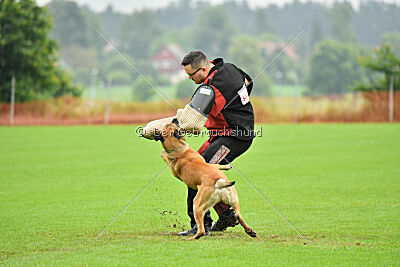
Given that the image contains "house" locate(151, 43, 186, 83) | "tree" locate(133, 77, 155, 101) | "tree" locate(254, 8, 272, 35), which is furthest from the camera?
"tree" locate(254, 8, 272, 35)

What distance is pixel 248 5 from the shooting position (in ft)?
536

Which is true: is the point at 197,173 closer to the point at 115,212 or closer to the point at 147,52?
the point at 115,212

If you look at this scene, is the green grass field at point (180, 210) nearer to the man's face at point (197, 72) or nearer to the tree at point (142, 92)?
the man's face at point (197, 72)

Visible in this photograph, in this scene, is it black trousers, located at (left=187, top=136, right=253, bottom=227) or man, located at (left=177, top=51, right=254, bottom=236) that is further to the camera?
black trousers, located at (left=187, top=136, right=253, bottom=227)

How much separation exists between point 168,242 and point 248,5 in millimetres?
161268

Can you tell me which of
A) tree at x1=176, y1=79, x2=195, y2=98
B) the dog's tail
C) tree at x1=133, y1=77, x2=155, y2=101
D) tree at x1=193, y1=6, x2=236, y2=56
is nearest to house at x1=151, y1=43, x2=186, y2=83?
tree at x1=193, y1=6, x2=236, y2=56

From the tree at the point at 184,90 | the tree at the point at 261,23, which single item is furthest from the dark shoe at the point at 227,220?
the tree at the point at 261,23

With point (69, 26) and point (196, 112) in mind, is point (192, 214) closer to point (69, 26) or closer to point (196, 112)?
point (196, 112)

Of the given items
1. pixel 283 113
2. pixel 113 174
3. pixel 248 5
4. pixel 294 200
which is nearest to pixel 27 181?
pixel 113 174

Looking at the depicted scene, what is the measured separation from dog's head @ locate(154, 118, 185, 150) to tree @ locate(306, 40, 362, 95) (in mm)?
69126

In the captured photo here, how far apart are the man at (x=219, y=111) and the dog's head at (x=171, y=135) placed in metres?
0.08

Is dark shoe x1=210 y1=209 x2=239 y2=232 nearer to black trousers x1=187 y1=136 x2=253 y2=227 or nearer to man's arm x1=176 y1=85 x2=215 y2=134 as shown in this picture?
black trousers x1=187 y1=136 x2=253 y2=227

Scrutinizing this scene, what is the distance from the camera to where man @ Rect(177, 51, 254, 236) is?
6484 millimetres

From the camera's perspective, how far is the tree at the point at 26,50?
3622cm
